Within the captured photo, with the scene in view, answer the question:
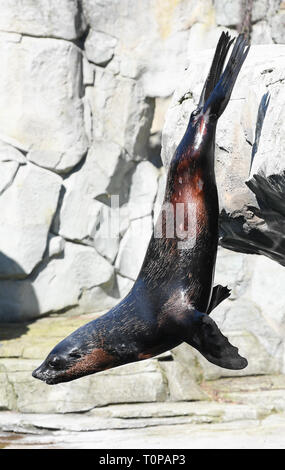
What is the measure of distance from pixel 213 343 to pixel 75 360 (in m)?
0.54

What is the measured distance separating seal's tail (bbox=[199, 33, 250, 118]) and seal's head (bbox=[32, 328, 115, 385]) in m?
0.96

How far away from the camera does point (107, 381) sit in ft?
23.7

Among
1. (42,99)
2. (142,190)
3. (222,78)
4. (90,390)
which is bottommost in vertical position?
(90,390)

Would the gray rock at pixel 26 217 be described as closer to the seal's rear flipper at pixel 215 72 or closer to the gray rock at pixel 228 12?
the gray rock at pixel 228 12

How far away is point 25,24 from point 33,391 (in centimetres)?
465

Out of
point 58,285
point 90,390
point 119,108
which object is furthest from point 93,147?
point 90,390

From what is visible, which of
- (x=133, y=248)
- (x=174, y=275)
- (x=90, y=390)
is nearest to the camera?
(x=174, y=275)

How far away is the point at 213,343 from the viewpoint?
2.28 metres

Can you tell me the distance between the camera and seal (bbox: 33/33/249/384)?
2.46 m

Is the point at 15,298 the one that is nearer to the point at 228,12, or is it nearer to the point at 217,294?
the point at 228,12

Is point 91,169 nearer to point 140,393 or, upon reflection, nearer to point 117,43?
point 117,43

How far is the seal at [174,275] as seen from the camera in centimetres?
246
